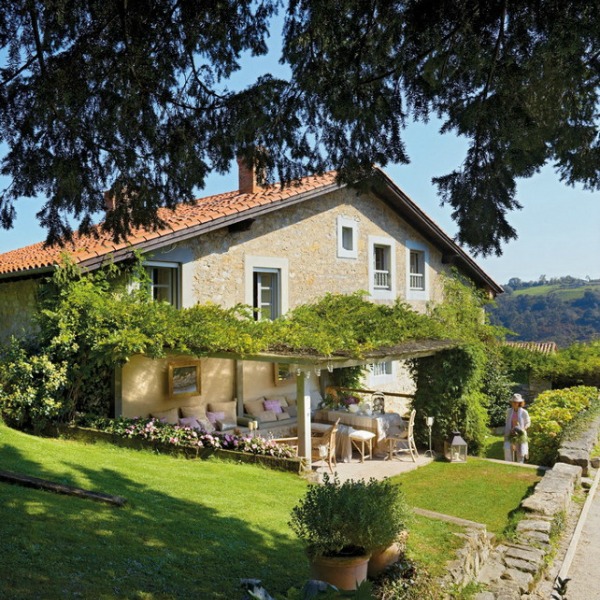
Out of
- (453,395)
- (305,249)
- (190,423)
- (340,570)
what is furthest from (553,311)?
(340,570)

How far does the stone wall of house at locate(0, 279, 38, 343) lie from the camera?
11438 millimetres

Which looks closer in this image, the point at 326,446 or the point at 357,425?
the point at 326,446

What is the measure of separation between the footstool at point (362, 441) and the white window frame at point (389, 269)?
5247 millimetres

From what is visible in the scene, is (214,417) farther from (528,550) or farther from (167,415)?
(528,550)

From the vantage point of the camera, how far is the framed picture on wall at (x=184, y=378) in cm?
1145

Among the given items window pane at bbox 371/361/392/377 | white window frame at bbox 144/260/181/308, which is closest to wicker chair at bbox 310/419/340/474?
white window frame at bbox 144/260/181/308

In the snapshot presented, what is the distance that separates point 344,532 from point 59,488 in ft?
11.3

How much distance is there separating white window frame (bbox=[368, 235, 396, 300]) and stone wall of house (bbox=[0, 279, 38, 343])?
8597mm

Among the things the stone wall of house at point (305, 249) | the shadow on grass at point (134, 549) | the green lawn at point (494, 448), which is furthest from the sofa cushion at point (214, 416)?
the green lawn at point (494, 448)

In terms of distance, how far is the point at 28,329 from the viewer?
37.8ft

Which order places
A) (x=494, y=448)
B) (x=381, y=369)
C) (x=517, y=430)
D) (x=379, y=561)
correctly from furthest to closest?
(x=381, y=369) → (x=494, y=448) → (x=517, y=430) → (x=379, y=561)

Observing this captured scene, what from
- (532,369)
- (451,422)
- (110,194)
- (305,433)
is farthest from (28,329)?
(532,369)

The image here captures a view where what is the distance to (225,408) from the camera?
1220 centimetres

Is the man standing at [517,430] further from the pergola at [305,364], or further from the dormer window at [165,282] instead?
the dormer window at [165,282]
